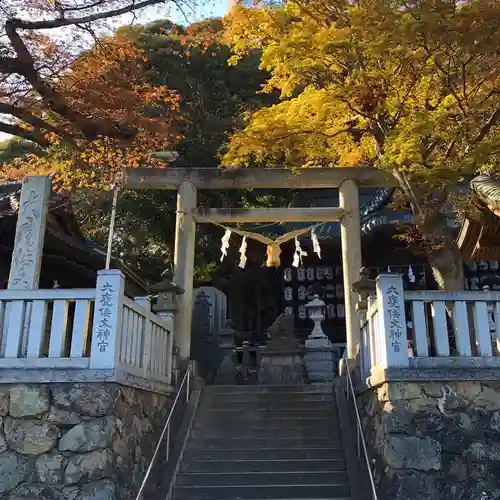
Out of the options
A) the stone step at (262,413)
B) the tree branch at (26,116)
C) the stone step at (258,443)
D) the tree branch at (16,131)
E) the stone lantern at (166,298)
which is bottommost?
the stone step at (258,443)

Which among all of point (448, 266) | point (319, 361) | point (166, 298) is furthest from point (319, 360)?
point (448, 266)

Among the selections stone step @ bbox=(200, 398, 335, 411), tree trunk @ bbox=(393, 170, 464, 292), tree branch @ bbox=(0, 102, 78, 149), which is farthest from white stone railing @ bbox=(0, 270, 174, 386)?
tree trunk @ bbox=(393, 170, 464, 292)

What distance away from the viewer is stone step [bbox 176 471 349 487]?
24.4 feet

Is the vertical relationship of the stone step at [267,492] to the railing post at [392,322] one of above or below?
below

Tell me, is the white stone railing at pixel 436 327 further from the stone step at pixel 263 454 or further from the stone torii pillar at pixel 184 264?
the stone torii pillar at pixel 184 264

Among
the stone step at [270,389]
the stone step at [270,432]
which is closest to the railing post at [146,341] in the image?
the stone step at [270,432]

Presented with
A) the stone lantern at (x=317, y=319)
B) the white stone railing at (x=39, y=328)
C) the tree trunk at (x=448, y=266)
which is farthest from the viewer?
the stone lantern at (x=317, y=319)

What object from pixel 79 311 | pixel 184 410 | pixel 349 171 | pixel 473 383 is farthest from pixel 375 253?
pixel 79 311

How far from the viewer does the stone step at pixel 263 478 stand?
293 inches

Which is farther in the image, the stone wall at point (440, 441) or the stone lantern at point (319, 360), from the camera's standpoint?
the stone lantern at point (319, 360)

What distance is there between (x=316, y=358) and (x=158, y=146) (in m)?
6.84

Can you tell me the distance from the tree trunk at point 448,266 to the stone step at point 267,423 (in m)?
2.97

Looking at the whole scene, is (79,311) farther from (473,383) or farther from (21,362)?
(473,383)

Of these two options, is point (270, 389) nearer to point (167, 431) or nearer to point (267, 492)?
point (167, 431)
